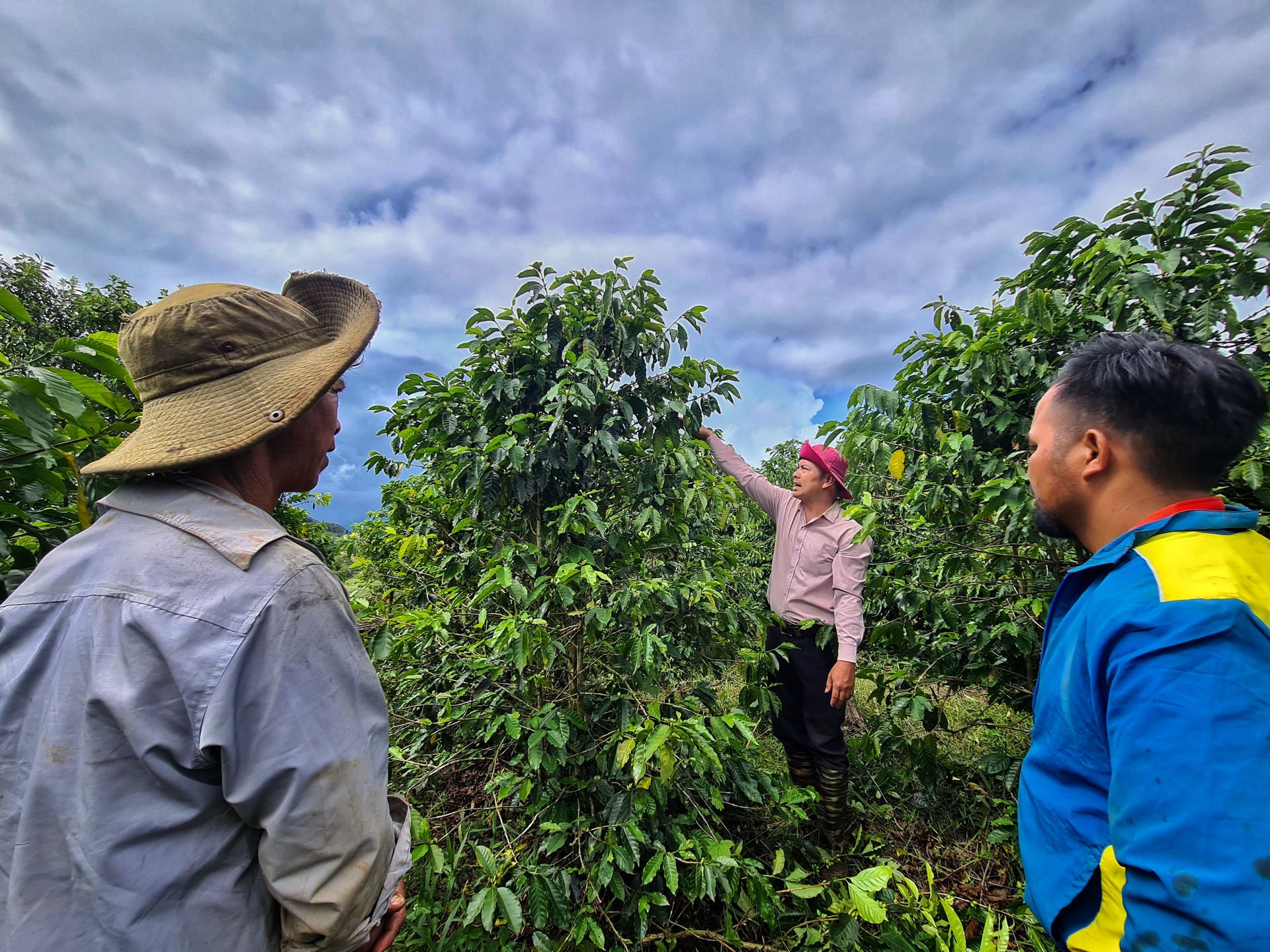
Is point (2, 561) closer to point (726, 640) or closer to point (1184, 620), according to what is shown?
point (726, 640)

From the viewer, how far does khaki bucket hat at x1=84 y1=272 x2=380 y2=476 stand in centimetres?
87

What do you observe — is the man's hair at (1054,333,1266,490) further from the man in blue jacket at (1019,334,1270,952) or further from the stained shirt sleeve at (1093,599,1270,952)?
the stained shirt sleeve at (1093,599,1270,952)

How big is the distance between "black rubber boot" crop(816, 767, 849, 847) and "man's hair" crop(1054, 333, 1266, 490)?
227 centimetres

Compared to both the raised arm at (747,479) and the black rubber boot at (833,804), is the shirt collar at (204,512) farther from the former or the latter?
the black rubber boot at (833,804)

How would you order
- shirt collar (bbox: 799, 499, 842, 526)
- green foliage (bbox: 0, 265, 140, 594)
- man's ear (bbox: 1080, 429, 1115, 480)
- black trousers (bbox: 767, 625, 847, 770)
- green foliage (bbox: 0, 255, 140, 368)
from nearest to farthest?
man's ear (bbox: 1080, 429, 1115, 480), green foliage (bbox: 0, 265, 140, 594), black trousers (bbox: 767, 625, 847, 770), shirt collar (bbox: 799, 499, 842, 526), green foliage (bbox: 0, 255, 140, 368)

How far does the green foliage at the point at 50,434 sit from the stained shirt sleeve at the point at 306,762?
35.9 inches

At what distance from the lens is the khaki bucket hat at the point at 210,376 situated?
0.87 m

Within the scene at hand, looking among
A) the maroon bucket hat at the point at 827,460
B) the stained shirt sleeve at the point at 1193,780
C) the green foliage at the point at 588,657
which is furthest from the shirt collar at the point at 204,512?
the maroon bucket hat at the point at 827,460

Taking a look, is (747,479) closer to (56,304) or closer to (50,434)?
(50,434)

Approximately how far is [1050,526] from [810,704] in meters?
1.72

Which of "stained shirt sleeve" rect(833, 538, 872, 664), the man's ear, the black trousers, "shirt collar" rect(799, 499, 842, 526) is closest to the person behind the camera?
the man's ear

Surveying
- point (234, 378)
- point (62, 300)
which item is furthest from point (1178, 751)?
point (62, 300)

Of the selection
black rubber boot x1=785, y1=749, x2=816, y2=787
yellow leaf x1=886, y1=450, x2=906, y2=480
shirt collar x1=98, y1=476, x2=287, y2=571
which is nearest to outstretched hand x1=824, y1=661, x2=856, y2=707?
black rubber boot x1=785, y1=749, x2=816, y2=787

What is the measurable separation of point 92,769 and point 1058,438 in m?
1.82
